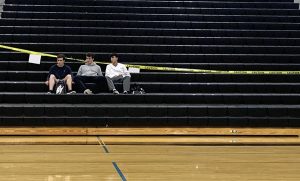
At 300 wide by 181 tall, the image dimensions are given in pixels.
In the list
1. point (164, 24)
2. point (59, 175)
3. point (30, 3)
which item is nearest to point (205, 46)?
point (164, 24)

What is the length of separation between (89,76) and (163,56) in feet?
3.06

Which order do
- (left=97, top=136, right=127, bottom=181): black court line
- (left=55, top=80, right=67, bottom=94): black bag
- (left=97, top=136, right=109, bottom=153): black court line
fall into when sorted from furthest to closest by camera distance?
1. (left=55, top=80, right=67, bottom=94): black bag
2. (left=97, top=136, right=109, bottom=153): black court line
3. (left=97, top=136, right=127, bottom=181): black court line

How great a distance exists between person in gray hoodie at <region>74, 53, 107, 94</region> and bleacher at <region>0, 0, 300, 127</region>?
18cm

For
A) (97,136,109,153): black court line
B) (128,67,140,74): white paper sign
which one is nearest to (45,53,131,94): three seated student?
(128,67,140,74): white paper sign

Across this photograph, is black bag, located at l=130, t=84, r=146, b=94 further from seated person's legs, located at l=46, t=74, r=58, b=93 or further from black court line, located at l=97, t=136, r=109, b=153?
black court line, located at l=97, t=136, r=109, b=153

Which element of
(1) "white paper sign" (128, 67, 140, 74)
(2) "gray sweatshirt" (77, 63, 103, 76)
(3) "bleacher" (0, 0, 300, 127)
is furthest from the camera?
(1) "white paper sign" (128, 67, 140, 74)

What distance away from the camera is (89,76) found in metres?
4.00

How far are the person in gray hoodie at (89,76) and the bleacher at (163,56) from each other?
178 mm

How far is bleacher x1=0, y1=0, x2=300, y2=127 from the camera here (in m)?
3.62

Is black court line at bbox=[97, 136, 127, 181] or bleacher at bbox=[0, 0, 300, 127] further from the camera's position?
bleacher at bbox=[0, 0, 300, 127]

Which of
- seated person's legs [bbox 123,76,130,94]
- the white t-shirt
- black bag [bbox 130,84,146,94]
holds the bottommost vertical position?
black bag [bbox 130,84,146,94]

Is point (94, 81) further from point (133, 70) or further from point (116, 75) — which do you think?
point (133, 70)

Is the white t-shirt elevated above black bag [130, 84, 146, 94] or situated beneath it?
elevated above

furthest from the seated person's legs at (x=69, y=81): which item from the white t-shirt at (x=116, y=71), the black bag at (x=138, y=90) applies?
the black bag at (x=138, y=90)
